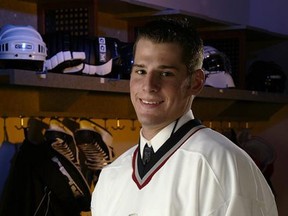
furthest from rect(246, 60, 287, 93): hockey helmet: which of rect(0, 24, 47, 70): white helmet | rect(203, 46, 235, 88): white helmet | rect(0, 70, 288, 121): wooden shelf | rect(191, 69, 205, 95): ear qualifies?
rect(191, 69, 205, 95): ear

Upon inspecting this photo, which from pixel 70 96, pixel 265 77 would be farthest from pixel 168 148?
pixel 265 77

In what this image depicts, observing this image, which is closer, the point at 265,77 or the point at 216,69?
the point at 216,69

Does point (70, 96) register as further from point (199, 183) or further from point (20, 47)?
point (199, 183)

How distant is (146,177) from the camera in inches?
61.4

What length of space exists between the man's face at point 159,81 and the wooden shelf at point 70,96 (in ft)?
2.49

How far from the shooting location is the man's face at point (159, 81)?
1.49 m

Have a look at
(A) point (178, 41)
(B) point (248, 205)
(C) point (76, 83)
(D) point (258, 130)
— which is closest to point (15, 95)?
(C) point (76, 83)

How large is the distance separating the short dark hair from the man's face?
12 mm

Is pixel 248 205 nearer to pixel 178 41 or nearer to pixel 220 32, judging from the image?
pixel 178 41

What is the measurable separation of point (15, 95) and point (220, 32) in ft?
5.37

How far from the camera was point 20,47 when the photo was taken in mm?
2312

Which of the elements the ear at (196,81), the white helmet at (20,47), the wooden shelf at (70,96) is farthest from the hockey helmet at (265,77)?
the ear at (196,81)

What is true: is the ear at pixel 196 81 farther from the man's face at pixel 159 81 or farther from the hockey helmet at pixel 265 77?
the hockey helmet at pixel 265 77

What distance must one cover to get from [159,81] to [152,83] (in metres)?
0.02
